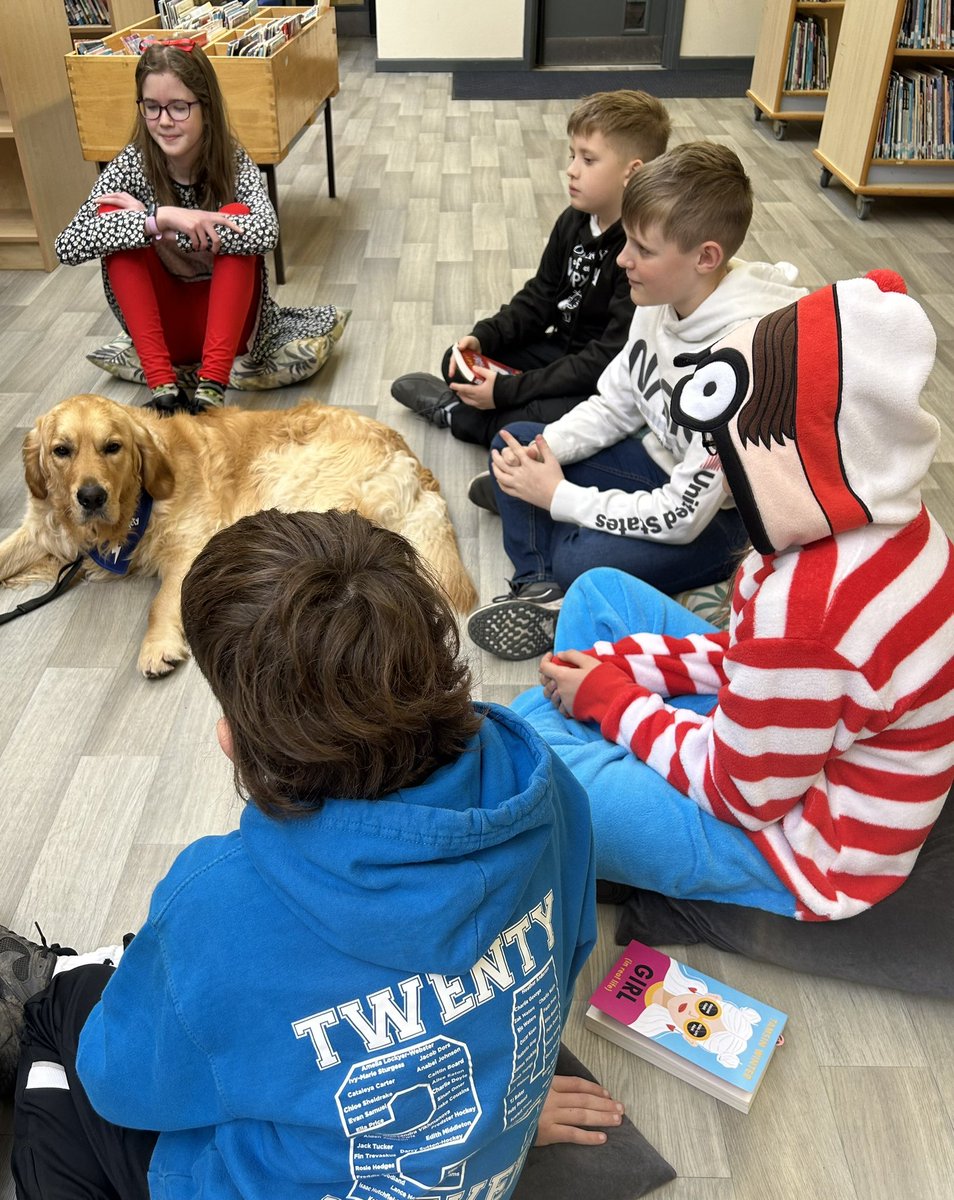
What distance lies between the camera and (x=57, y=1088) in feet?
3.85

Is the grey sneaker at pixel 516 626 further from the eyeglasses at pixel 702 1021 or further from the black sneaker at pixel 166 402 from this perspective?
the black sneaker at pixel 166 402

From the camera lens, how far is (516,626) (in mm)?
2154

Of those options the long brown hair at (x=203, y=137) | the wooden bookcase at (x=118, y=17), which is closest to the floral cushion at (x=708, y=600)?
the long brown hair at (x=203, y=137)

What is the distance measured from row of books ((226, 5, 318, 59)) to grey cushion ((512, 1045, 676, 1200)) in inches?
142

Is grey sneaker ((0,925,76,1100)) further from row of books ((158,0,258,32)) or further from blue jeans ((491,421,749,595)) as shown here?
row of books ((158,0,258,32))

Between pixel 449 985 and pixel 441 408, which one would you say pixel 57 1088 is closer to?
pixel 449 985

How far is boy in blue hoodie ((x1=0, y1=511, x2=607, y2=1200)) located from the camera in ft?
2.65

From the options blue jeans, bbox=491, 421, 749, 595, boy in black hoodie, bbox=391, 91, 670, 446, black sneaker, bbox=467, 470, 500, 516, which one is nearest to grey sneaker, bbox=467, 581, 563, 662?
blue jeans, bbox=491, 421, 749, 595

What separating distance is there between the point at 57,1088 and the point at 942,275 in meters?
4.24

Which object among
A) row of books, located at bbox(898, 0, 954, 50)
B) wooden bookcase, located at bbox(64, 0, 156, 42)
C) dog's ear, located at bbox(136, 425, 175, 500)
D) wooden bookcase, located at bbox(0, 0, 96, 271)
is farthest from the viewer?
wooden bookcase, located at bbox(64, 0, 156, 42)

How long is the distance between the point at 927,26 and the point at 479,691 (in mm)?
4014

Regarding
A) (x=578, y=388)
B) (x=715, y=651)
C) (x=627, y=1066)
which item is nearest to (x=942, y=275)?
(x=578, y=388)

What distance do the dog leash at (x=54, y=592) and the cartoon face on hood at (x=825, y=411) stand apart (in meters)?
1.74

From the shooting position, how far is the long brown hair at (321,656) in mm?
796
